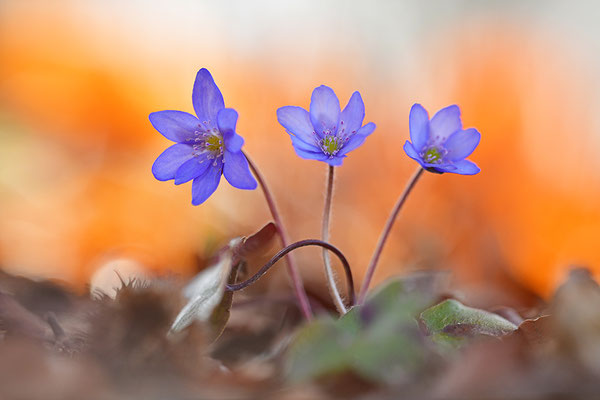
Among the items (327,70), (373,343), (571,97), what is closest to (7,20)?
(327,70)

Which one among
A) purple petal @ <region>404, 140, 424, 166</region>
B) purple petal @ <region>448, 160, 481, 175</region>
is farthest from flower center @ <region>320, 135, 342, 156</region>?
purple petal @ <region>448, 160, 481, 175</region>

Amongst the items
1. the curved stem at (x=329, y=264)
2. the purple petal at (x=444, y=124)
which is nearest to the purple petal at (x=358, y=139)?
the curved stem at (x=329, y=264)

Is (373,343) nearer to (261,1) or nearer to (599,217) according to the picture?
(599,217)

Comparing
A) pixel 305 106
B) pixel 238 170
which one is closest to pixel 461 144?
pixel 238 170

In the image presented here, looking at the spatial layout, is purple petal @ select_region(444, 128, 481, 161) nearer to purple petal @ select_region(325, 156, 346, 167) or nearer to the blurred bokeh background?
purple petal @ select_region(325, 156, 346, 167)

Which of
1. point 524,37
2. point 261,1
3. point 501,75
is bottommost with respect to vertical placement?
point 501,75

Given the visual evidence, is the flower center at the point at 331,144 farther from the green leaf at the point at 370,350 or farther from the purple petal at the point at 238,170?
the green leaf at the point at 370,350
